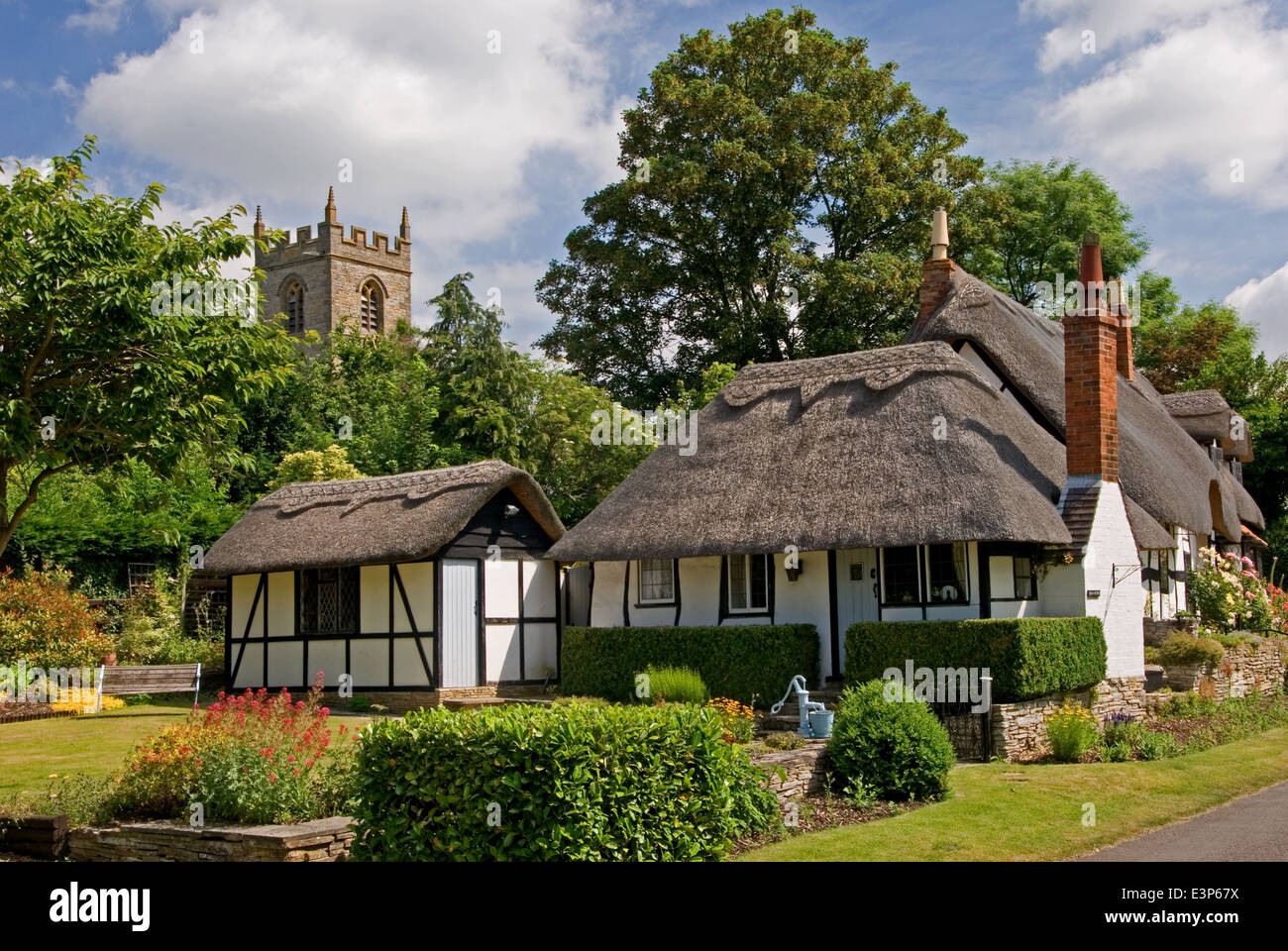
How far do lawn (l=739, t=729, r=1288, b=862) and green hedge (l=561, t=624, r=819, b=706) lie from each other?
11.9 ft

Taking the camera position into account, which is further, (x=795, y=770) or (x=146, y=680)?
(x=146, y=680)

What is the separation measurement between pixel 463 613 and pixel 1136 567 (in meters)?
10.7

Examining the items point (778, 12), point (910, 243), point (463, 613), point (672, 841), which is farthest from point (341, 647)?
point (778, 12)

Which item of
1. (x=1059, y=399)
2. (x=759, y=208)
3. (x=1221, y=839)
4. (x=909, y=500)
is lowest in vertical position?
(x=1221, y=839)

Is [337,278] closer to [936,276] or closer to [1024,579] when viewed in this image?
[936,276]

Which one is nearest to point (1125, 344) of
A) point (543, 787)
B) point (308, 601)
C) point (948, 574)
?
point (948, 574)

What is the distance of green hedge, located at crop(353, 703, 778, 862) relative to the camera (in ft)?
27.4

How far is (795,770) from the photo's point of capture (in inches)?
482

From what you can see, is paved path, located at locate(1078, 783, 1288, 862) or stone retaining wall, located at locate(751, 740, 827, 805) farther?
stone retaining wall, located at locate(751, 740, 827, 805)

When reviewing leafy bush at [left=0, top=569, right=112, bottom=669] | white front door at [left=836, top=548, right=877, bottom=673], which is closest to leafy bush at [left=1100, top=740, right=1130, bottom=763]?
white front door at [left=836, top=548, right=877, bottom=673]

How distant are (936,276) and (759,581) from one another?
8.43 meters

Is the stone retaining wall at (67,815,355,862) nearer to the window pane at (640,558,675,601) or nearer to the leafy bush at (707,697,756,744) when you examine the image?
the leafy bush at (707,697,756,744)

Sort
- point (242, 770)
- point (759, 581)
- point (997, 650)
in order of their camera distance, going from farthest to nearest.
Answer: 1. point (759, 581)
2. point (997, 650)
3. point (242, 770)

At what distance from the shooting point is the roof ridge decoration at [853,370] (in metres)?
19.4
